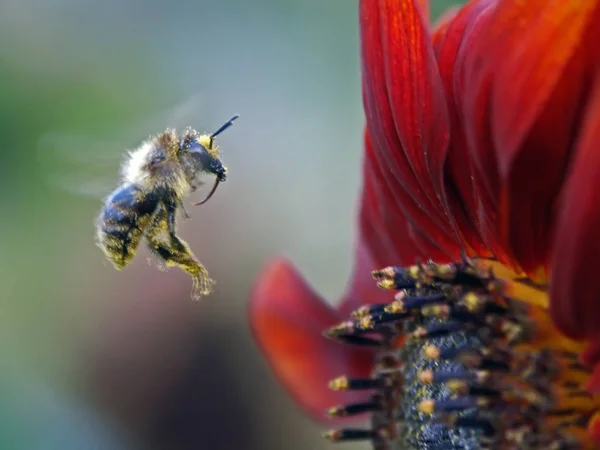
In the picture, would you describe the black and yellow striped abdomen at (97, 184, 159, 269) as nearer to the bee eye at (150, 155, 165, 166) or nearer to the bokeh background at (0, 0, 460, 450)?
the bee eye at (150, 155, 165, 166)

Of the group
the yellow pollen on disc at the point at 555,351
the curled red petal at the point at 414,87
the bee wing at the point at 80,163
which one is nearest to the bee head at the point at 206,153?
the bee wing at the point at 80,163

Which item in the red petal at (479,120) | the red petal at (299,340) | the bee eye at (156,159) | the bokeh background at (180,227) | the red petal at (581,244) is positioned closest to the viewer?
the red petal at (581,244)

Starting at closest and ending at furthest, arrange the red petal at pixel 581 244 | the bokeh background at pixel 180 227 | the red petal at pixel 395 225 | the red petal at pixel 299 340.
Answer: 1. the red petal at pixel 581 244
2. the red petal at pixel 395 225
3. the red petal at pixel 299 340
4. the bokeh background at pixel 180 227

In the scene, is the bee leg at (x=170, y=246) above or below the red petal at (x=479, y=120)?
above

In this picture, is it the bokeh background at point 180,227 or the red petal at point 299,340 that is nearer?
the red petal at point 299,340

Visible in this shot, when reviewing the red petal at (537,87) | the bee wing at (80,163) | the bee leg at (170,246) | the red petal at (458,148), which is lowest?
the red petal at (537,87)

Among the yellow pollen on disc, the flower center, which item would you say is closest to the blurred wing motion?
the flower center

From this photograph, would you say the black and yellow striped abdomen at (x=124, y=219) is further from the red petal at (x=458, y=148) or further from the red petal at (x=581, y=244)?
the red petal at (x=581, y=244)

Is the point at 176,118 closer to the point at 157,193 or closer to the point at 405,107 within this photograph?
the point at 157,193
